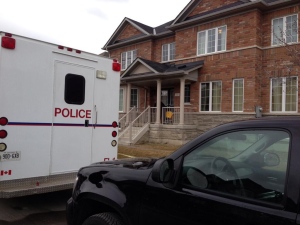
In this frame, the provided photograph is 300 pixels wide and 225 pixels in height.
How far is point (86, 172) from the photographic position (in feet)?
10.7

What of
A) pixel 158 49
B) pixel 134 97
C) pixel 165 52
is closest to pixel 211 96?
pixel 165 52

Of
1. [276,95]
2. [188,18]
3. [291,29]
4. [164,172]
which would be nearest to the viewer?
[164,172]

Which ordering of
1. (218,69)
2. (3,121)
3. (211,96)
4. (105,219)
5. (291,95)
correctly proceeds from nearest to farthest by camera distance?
(105,219) < (3,121) < (291,95) < (218,69) < (211,96)

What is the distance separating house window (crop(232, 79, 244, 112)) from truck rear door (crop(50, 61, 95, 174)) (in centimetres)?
1106

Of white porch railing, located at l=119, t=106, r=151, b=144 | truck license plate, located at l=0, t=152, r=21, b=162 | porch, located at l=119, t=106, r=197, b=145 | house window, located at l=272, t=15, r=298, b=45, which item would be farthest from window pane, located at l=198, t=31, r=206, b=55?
truck license plate, located at l=0, t=152, r=21, b=162

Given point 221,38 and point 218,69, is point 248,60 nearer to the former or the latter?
point 218,69

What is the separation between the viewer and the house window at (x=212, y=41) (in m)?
16.3

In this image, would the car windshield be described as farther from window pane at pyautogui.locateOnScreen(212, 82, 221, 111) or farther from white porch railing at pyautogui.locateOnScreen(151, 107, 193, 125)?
white porch railing at pyautogui.locateOnScreen(151, 107, 193, 125)

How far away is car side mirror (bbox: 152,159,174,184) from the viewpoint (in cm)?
238

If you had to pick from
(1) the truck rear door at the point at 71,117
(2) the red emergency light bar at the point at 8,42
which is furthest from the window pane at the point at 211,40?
(2) the red emergency light bar at the point at 8,42

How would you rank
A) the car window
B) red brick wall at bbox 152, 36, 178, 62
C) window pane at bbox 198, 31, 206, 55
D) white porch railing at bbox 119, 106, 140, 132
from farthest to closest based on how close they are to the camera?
red brick wall at bbox 152, 36, 178, 62 < white porch railing at bbox 119, 106, 140, 132 < window pane at bbox 198, 31, 206, 55 < the car window

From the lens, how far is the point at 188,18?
718 inches

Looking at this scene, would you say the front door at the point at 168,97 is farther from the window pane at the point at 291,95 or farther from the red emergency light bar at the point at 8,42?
the red emergency light bar at the point at 8,42

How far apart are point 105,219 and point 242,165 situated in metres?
1.35
